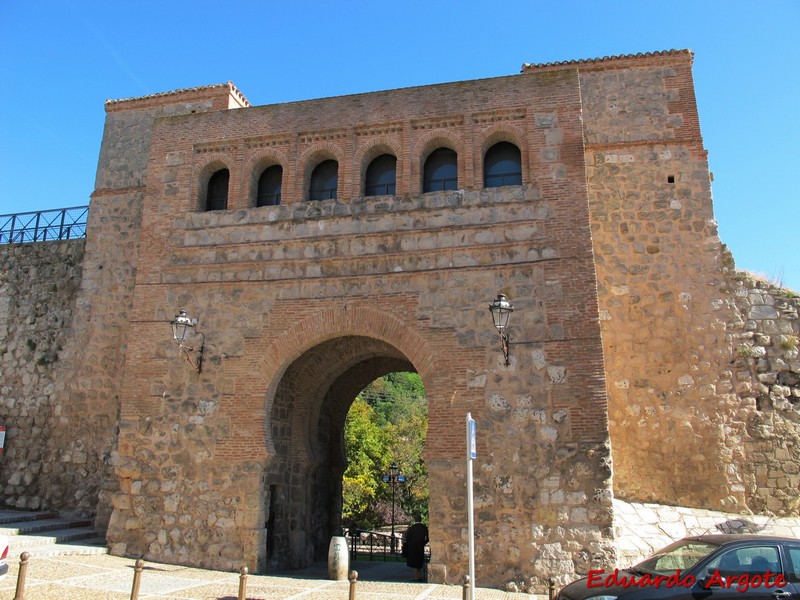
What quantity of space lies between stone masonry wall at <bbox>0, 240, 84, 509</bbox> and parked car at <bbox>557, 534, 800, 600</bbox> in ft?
43.8

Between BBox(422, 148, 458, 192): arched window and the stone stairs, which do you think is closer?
the stone stairs

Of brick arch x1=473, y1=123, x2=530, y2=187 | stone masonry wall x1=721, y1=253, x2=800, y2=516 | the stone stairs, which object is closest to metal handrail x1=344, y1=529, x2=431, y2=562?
the stone stairs

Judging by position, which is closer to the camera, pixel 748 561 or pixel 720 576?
pixel 720 576

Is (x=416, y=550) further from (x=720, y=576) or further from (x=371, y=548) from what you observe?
(x=720, y=576)

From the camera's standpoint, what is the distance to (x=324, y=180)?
12328 mm

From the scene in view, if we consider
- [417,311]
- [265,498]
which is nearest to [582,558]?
[417,311]

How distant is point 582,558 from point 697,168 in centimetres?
801

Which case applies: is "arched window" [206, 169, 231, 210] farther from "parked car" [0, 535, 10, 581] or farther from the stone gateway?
"parked car" [0, 535, 10, 581]

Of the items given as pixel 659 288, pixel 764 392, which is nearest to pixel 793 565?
pixel 764 392

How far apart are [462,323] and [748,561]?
17.7 feet

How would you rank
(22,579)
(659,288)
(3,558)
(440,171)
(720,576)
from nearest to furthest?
(720,576) < (22,579) < (3,558) < (440,171) < (659,288)

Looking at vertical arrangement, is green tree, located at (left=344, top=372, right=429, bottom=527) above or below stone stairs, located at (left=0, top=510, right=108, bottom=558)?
above

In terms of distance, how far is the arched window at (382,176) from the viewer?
11.9 m

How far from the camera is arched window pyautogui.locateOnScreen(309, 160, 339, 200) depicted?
40.0ft
